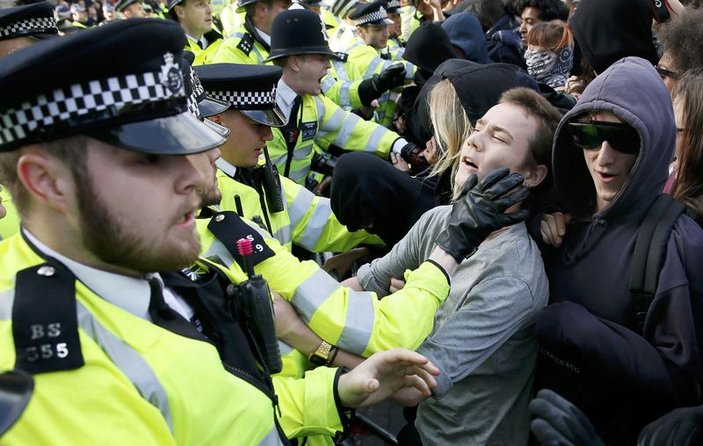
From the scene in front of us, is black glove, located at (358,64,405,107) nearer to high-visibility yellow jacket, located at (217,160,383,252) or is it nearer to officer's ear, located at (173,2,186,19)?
officer's ear, located at (173,2,186,19)

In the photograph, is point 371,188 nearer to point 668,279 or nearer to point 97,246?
point 668,279

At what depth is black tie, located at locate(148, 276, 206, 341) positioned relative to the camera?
1377mm

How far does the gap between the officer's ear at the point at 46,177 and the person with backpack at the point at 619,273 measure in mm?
1329

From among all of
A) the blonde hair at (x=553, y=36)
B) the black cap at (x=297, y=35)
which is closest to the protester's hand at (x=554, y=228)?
the black cap at (x=297, y=35)

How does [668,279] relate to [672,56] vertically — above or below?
below

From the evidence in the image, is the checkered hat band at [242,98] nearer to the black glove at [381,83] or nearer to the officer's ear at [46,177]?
the officer's ear at [46,177]

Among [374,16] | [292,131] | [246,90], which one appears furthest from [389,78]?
[246,90]

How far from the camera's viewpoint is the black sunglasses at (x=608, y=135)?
1.96 m

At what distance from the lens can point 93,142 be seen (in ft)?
4.09

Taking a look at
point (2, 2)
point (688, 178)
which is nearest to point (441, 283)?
point (688, 178)

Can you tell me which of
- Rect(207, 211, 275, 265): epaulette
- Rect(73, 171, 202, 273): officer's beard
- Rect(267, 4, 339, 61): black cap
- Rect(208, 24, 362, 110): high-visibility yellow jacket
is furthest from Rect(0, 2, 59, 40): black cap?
Rect(73, 171, 202, 273): officer's beard

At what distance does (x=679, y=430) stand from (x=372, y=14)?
6.44 meters

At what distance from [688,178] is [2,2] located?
5.51 metres

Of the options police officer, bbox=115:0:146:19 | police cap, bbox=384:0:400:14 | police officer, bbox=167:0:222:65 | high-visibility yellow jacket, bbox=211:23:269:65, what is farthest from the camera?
police officer, bbox=115:0:146:19
